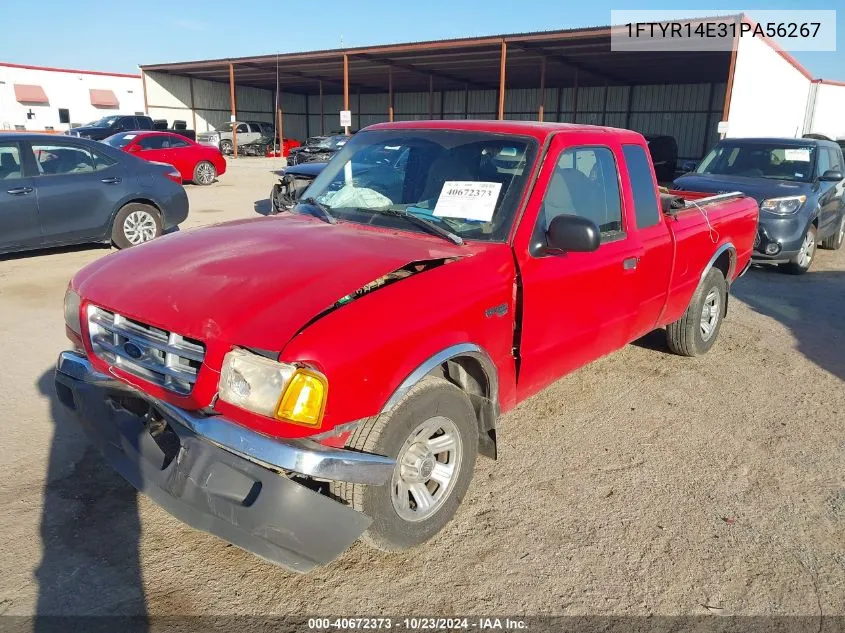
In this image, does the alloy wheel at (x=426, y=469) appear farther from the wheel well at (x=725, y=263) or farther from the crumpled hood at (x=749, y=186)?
the crumpled hood at (x=749, y=186)

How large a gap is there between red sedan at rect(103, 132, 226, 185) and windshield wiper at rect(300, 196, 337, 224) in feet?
49.1

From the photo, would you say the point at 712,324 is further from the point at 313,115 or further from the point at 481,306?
the point at 313,115

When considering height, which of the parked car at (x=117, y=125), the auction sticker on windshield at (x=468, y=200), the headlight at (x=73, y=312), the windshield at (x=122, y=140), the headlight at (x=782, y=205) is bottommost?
the headlight at (x=73, y=312)

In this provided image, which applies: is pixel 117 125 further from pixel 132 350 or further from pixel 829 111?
pixel 829 111

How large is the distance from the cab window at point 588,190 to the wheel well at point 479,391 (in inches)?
35.8

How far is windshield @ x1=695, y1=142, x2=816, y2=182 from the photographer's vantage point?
910 centimetres

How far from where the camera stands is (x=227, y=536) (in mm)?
2371

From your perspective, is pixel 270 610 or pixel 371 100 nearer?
pixel 270 610

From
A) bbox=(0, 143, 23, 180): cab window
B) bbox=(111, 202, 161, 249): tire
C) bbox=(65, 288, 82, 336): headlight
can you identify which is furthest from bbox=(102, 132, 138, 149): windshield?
bbox=(65, 288, 82, 336): headlight

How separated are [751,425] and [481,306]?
2487 millimetres

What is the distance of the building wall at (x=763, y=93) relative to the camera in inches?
864

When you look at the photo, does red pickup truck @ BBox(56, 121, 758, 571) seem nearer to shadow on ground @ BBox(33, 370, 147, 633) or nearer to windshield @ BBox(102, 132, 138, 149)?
shadow on ground @ BBox(33, 370, 147, 633)

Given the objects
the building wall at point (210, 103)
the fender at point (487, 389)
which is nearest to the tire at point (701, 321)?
the fender at point (487, 389)

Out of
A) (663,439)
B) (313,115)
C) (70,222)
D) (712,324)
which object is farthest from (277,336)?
(313,115)
